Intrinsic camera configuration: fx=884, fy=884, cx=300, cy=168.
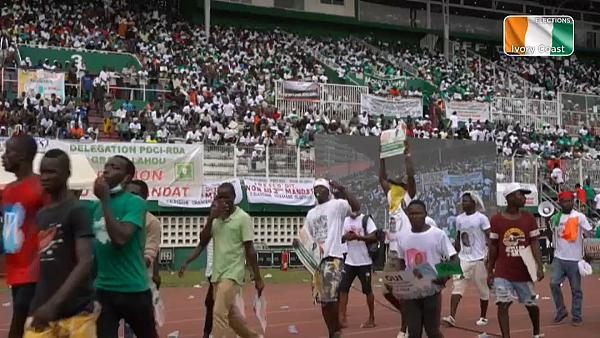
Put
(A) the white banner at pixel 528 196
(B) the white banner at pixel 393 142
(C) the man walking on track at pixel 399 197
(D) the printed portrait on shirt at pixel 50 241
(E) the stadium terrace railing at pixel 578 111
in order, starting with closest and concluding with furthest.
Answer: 1. (D) the printed portrait on shirt at pixel 50 241
2. (B) the white banner at pixel 393 142
3. (C) the man walking on track at pixel 399 197
4. (A) the white banner at pixel 528 196
5. (E) the stadium terrace railing at pixel 578 111

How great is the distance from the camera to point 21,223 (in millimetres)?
5434

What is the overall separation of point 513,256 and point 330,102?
22.3 metres

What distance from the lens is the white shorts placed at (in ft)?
36.5

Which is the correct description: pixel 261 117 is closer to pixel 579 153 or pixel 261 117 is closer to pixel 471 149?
pixel 471 149

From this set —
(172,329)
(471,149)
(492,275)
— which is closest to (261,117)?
(471,149)

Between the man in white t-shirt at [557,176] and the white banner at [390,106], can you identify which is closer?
the man in white t-shirt at [557,176]

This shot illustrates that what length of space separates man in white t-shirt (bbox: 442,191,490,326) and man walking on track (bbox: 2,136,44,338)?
21.6 ft

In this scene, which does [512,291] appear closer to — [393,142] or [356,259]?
[393,142]

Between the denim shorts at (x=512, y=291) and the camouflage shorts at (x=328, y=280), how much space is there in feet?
5.35

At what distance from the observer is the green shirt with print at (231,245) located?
26.2ft

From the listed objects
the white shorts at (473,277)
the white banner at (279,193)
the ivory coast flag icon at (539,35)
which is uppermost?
the ivory coast flag icon at (539,35)

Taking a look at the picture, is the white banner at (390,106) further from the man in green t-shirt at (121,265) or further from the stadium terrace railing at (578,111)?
the man in green t-shirt at (121,265)

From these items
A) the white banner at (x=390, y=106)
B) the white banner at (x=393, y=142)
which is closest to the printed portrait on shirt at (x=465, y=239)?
the white banner at (x=393, y=142)

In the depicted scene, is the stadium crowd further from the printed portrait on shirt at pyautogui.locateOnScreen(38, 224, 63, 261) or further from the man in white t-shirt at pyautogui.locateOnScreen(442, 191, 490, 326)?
the printed portrait on shirt at pyautogui.locateOnScreen(38, 224, 63, 261)
